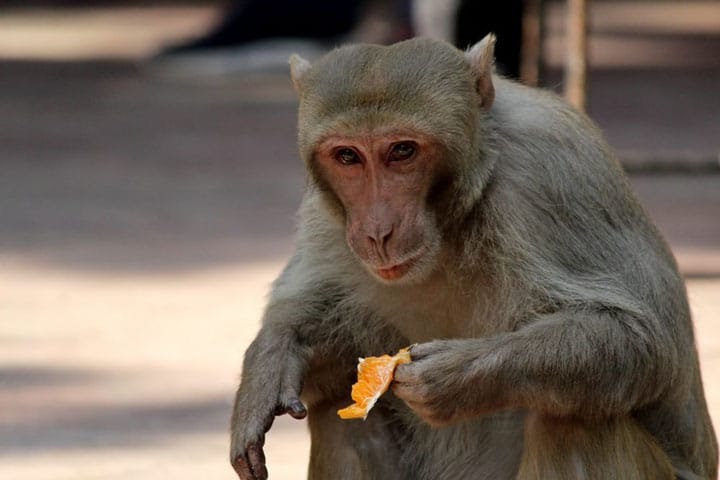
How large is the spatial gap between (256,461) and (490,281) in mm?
913

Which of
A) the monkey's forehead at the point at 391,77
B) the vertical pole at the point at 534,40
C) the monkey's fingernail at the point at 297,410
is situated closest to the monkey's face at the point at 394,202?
the monkey's forehead at the point at 391,77

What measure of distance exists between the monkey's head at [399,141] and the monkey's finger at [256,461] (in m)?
0.69

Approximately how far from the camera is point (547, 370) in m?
5.15

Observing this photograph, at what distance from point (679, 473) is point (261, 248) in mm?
5606

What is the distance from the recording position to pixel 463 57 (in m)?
5.34

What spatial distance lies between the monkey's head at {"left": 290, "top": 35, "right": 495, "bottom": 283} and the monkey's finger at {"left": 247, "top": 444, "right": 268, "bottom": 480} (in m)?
0.69

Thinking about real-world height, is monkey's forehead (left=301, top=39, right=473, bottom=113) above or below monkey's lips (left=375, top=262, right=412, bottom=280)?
above

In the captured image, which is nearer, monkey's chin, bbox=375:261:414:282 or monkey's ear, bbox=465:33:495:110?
monkey's chin, bbox=375:261:414:282

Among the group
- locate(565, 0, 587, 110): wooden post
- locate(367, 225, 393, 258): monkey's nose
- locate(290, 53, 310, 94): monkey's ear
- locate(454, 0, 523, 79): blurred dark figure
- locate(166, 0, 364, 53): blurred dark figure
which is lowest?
locate(367, 225, 393, 258): monkey's nose

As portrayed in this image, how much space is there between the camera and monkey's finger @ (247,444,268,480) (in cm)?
552

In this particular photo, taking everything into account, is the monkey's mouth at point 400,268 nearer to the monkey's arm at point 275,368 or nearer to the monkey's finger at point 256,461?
the monkey's arm at point 275,368

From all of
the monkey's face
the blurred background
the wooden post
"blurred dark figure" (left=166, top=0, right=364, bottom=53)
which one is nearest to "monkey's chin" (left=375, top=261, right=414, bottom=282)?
the monkey's face

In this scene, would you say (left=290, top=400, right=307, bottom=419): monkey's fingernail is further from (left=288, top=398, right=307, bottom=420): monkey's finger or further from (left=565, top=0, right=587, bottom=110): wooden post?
(left=565, top=0, right=587, bottom=110): wooden post

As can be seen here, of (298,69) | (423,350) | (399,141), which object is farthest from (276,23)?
(423,350)
